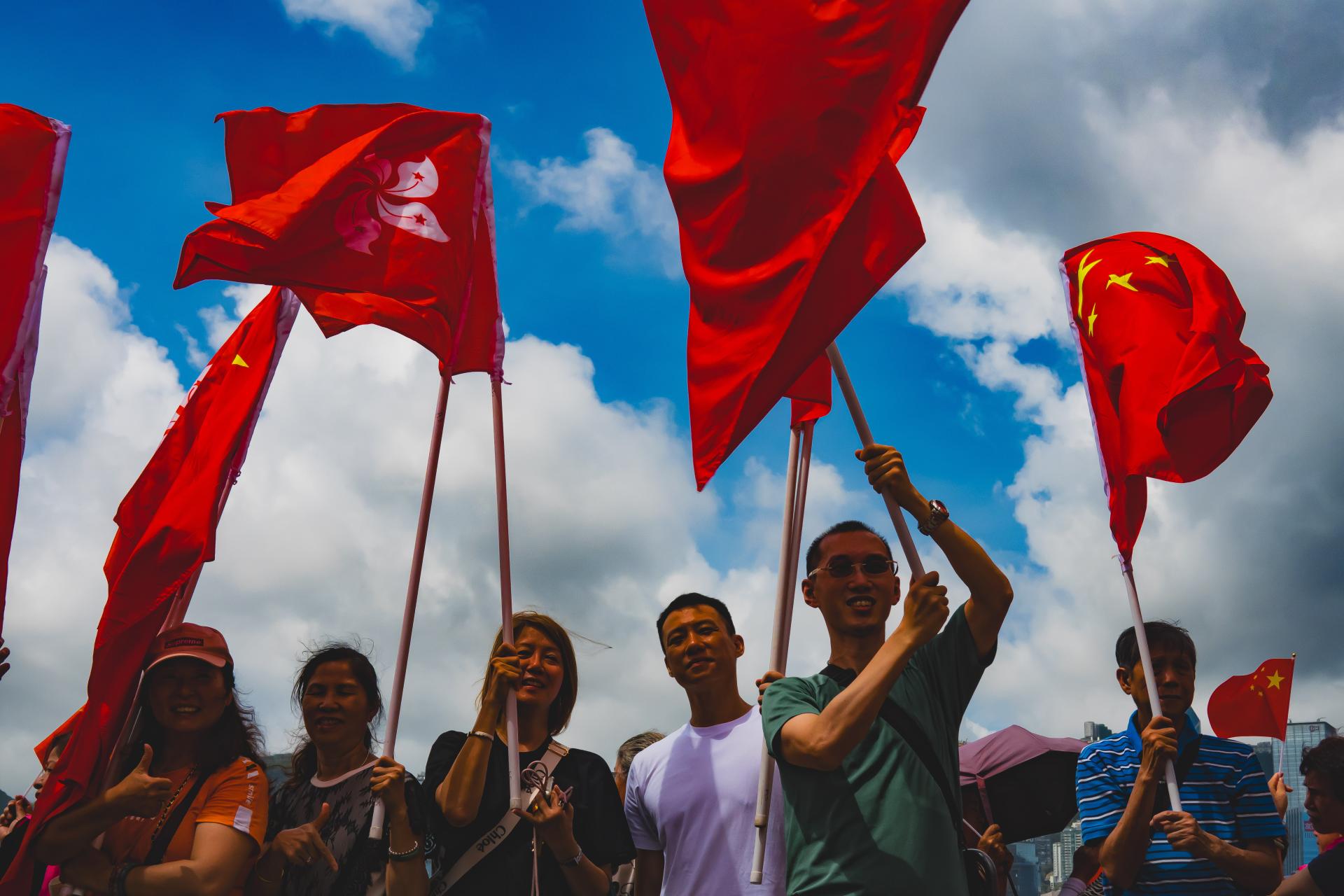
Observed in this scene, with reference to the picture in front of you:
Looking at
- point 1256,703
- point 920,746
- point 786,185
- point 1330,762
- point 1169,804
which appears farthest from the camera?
point 1256,703

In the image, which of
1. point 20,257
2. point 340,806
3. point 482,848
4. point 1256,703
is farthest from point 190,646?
point 1256,703

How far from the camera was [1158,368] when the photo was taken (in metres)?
6.48

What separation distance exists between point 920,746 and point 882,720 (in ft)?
0.50

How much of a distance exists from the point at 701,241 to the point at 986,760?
4938 millimetres

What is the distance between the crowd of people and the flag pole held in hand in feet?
0.30

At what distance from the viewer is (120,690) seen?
5.80m

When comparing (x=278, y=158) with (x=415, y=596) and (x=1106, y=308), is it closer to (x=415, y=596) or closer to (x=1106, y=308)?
(x=415, y=596)

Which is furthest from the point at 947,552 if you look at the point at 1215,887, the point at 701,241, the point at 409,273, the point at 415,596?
the point at 409,273

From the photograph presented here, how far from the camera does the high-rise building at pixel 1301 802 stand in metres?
6.97

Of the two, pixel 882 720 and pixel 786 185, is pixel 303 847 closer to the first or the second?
pixel 882 720

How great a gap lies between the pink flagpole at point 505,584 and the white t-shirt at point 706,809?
0.62 metres

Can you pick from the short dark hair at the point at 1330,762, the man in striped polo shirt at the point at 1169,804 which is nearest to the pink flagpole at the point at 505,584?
the man in striped polo shirt at the point at 1169,804

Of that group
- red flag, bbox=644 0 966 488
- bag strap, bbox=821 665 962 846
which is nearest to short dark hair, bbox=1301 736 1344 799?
bag strap, bbox=821 665 962 846

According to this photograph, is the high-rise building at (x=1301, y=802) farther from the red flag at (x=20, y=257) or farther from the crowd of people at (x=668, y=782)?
the red flag at (x=20, y=257)
